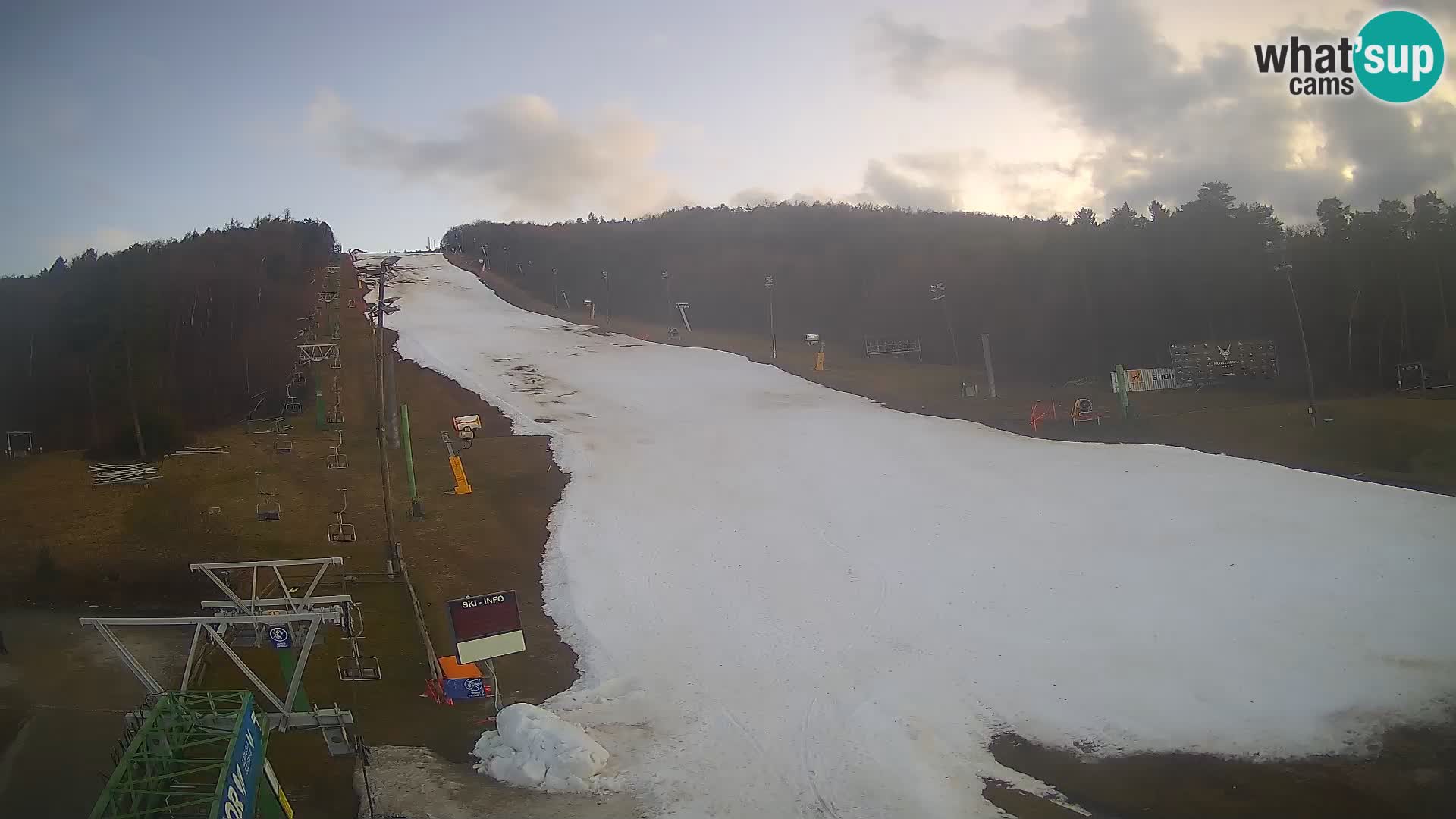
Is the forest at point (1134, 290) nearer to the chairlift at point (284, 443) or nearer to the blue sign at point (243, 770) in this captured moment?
the chairlift at point (284, 443)

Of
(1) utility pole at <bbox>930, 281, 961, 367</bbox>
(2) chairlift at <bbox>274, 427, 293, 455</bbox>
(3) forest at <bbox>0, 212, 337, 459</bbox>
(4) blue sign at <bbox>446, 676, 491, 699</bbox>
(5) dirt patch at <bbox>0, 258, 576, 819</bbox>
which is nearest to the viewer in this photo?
(5) dirt patch at <bbox>0, 258, 576, 819</bbox>

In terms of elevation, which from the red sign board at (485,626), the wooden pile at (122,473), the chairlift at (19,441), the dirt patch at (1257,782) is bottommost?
the dirt patch at (1257,782)

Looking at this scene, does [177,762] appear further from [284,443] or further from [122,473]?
[284,443]

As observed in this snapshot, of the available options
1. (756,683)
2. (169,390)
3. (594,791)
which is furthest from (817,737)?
(169,390)

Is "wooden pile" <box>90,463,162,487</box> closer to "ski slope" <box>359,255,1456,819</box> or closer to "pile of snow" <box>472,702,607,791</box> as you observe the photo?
"ski slope" <box>359,255,1456,819</box>

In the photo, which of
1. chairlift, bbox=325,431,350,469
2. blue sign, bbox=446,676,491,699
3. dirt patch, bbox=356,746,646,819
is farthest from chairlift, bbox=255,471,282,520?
dirt patch, bbox=356,746,646,819

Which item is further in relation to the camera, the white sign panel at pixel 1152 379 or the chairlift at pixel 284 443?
the white sign panel at pixel 1152 379

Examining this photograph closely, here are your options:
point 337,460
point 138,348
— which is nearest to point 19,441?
point 138,348

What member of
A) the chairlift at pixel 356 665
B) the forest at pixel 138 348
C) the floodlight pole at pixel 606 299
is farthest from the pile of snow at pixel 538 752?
the floodlight pole at pixel 606 299
